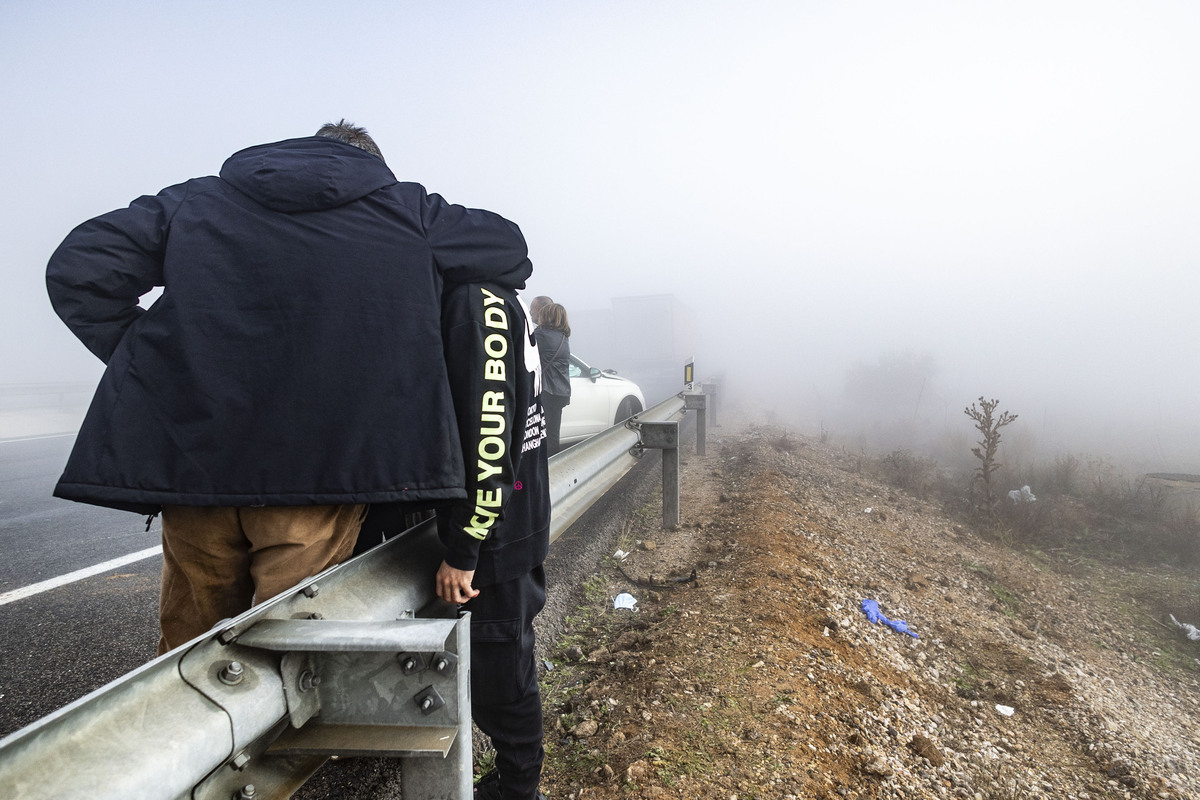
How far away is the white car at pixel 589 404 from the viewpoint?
8516mm

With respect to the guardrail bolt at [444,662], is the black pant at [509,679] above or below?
below

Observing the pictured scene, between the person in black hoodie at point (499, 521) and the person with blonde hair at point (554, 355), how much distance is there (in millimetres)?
3837

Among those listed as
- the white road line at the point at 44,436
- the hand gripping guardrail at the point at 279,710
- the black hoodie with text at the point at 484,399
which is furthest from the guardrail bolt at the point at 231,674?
the white road line at the point at 44,436

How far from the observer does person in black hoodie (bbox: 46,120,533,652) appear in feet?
4.61

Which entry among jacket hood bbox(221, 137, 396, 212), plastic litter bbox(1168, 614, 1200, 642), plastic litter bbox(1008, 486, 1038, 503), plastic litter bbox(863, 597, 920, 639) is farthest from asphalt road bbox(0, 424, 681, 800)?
plastic litter bbox(1008, 486, 1038, 503)

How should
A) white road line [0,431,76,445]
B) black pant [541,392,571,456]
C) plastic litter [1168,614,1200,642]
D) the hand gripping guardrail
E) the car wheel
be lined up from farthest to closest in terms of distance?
white road line [0,431,76,445] < the car wheel < black pant [541,392,571,456] < plastic litter [1168,614,1200,642] < the hand gripping guardrail

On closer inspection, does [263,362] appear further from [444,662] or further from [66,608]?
[66,608]

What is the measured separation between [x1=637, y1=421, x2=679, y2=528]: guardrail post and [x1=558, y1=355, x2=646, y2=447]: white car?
2.52 m

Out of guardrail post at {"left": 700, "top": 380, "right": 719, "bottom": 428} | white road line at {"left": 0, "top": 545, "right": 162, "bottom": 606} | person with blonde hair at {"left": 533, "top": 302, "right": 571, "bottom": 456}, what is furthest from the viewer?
guardrail post at {"left": 700, "top": 380, "right": 719, "bottom": 428}

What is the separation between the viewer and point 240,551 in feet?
5.18

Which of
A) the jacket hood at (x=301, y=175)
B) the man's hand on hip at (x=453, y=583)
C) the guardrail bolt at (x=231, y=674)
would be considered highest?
the jacket hood at (x=301, y=175)

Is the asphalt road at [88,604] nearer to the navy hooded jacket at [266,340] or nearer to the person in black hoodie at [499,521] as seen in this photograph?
the person in black hoodie at [499,521]

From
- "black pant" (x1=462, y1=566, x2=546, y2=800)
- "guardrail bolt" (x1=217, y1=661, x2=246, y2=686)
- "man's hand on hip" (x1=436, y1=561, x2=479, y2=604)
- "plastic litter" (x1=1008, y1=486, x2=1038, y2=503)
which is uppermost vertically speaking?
"guardrail bolt" (x1=217, y1=661, x2=246, y2=686)

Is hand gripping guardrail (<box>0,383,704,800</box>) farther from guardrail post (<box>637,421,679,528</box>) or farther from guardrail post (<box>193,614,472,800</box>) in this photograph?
guardrail post (<box>637,421,679,528</box>)
